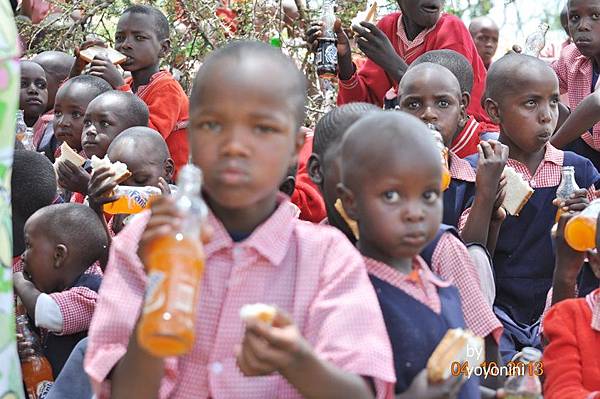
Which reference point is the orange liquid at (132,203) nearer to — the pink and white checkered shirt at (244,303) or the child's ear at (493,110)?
the child's ear at (493,110)

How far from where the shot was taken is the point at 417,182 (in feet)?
8.09

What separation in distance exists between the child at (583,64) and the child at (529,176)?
0.93 meters

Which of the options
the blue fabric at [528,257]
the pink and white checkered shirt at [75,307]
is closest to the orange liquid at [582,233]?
the blue fabric at [528,257]

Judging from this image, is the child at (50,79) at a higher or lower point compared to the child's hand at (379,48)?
lower

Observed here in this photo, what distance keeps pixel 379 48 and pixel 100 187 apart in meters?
1.84

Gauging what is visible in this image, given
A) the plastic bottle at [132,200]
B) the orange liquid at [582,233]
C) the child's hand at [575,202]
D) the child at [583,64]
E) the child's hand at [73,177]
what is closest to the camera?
the orange liquid at [582,233]

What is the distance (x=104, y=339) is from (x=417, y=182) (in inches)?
32.3

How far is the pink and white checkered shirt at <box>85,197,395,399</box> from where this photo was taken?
83.8 inches

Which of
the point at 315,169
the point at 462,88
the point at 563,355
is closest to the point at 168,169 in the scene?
the point at 462,88

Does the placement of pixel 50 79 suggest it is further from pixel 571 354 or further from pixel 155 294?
pixel 155 294

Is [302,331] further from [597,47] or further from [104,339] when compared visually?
[597,47]

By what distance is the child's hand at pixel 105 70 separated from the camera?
19.7 feet

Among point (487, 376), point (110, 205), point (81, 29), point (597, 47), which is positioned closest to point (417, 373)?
point (487, 376)

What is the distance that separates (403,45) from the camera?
5742mm
